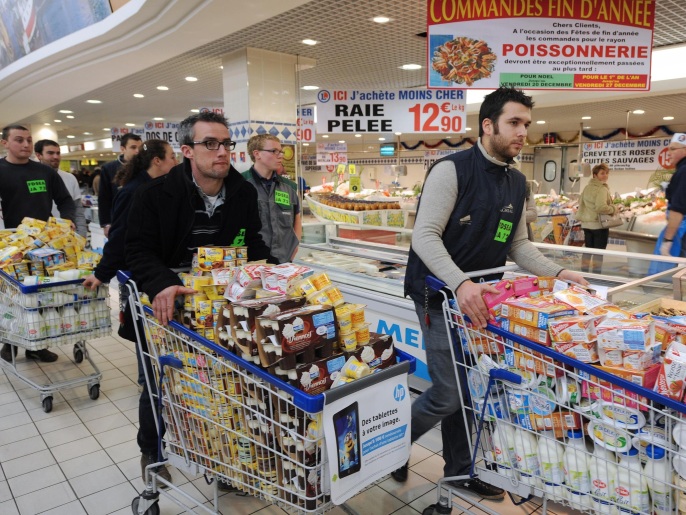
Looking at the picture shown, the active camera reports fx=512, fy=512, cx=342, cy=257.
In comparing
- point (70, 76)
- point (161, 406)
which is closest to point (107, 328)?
point (161, 406)

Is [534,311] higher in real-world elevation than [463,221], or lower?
lower

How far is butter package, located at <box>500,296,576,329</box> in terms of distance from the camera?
1779 mm

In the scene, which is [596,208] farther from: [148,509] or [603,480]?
[148,509]

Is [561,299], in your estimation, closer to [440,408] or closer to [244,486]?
[440,408]

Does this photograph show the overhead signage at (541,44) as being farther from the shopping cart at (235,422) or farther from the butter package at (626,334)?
the shopping cart at (235,422)

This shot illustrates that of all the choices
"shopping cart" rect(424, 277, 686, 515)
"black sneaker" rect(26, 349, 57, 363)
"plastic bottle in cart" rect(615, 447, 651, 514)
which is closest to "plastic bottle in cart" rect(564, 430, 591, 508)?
"shopping cart" rect(424, 277, 686, 515)

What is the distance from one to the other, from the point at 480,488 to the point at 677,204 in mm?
3415

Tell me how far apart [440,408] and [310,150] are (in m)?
24.9

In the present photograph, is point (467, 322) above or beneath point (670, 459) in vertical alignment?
above

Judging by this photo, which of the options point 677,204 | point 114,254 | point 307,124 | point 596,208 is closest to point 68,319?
point 114,254

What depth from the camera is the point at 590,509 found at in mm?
1708

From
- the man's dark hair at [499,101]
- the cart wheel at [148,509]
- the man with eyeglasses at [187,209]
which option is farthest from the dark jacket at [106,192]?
the man's dark hair at [499,101]

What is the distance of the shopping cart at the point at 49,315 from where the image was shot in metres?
3.50

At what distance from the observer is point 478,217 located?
2352 mm
